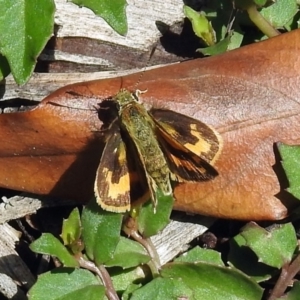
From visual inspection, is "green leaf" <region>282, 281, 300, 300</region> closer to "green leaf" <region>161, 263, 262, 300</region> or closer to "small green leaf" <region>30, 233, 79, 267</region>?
"green leaf" <region>161, 263, 262, 300</region>

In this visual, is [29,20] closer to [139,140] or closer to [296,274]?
[139,140]

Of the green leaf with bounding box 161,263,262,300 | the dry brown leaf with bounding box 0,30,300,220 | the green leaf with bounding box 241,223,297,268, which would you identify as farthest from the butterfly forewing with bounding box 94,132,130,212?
the green leaf with bounding box 241,223,297,268

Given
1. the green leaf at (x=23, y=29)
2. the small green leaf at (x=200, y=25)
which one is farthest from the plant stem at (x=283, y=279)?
the green leaf at (x=23, y=29)

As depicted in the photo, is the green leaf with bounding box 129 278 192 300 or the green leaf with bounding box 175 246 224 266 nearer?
the green leaf with bounding box 129 278 192 300

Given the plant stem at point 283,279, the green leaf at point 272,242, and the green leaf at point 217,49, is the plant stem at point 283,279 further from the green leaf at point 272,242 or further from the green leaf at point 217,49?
the green leaf at point 217,49

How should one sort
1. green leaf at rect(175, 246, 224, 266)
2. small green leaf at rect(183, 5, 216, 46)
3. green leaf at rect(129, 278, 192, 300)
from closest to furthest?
1. green leaf at rect(129, 278, 192, 300)
2. green leaf at rect(175, 246, 224, 266)
3. small green leaf at rect(183, 5, 216, 46)

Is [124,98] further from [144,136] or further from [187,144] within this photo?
[187,144]

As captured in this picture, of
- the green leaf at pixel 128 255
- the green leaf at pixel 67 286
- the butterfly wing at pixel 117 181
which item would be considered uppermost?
the butterfly wing at pixel 117 181

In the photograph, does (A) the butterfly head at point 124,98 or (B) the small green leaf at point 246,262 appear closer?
(A) the butterfly head at point 124,98
